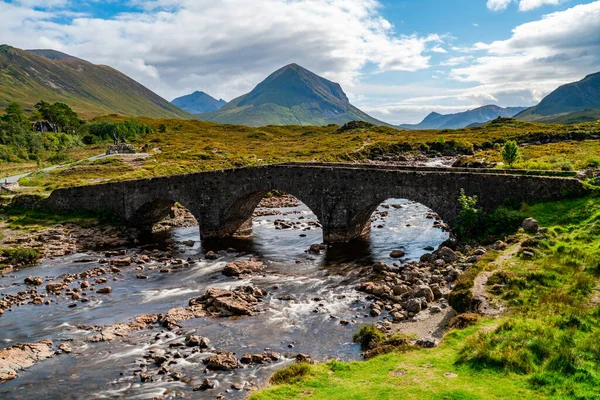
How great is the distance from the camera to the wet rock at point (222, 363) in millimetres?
18578

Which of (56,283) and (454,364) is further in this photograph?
(56,283)

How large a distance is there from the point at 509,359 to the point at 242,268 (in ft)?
75.3

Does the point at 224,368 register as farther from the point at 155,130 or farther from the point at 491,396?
the point at 155,130

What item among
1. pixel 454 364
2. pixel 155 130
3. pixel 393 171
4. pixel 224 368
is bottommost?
pixel 224 368

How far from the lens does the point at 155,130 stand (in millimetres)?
151750

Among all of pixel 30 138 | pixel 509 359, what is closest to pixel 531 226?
pixel 509 359

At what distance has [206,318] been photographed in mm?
24594

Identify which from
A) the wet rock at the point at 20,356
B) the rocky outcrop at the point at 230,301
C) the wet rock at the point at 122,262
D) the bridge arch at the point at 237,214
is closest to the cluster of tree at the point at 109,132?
the bridge arch at the point at 237,214

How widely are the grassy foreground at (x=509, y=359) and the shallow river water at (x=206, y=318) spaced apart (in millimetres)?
3157

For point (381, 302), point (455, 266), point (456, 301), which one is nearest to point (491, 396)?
point (456, 301)

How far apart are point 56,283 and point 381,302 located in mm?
22795

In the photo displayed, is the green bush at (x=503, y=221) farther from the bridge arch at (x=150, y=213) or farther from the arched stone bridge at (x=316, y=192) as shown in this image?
the bridge arch at (x=150, y=213)

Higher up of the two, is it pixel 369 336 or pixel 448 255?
pixel 448 255

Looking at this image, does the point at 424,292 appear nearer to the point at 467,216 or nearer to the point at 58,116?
the point at 467,216
